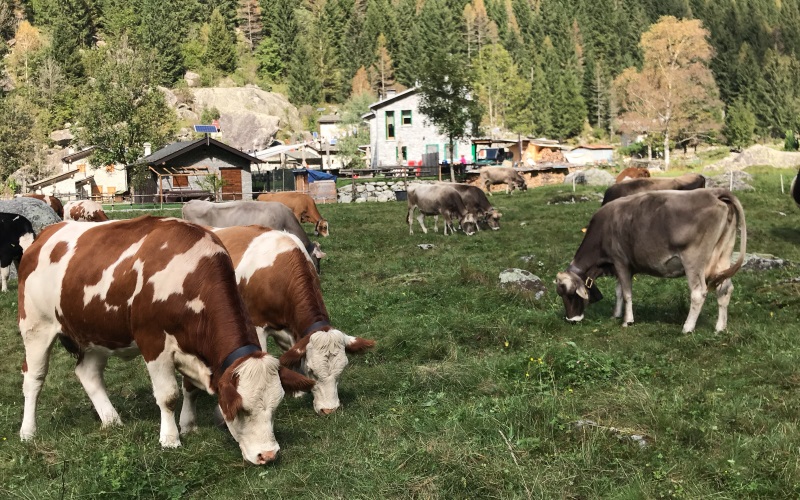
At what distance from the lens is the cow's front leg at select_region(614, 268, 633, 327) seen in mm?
11817

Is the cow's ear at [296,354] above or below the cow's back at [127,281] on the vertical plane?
below

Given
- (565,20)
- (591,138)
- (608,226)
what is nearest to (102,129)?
(608,226)

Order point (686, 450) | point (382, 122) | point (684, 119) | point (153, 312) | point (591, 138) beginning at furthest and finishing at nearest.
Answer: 1. point (591, 138)
2. point (684, 119)
3. point (382, 122)
4. point (153, 312)
5. point (686, 450)

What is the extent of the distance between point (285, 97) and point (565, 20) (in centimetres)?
6037

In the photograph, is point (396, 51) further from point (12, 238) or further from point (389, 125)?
point (12, 238)

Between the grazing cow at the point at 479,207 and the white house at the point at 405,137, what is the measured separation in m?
39.3

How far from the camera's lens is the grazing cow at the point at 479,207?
26719mm

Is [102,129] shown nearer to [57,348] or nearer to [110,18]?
[57,348]

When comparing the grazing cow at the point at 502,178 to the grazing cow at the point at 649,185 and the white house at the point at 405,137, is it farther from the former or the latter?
the grazing cow at the point at 649,185

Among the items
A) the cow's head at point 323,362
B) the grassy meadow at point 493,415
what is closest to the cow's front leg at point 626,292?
the grassy meadow at point 493,415

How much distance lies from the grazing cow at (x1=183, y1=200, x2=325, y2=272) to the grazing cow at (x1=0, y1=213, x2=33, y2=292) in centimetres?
431

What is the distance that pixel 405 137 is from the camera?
69.7 m

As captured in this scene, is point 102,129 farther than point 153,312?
Yes

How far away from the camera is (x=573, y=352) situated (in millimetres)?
9328
